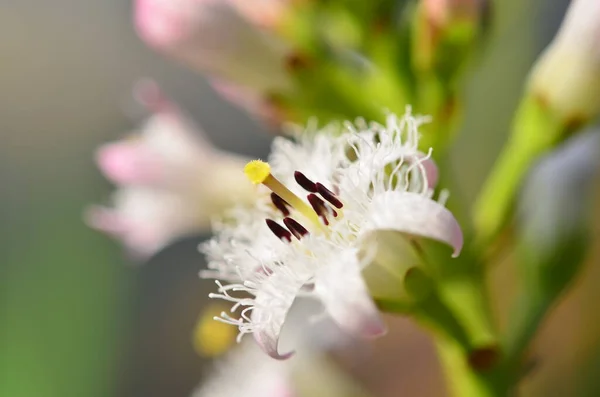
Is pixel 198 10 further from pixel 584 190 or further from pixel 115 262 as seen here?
pixel 115 262

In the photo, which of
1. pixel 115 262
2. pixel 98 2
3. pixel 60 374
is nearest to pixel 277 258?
pixel 60 374

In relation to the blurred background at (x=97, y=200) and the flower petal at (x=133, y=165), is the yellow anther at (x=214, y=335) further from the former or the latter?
the blurred background at (x=97, y=200)

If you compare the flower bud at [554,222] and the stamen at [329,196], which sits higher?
the stamen at [329,196]

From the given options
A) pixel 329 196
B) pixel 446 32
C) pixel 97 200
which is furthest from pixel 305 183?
pixel 97 200

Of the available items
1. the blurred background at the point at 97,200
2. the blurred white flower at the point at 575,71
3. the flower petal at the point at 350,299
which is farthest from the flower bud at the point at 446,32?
the blurred background at the point at 97,200

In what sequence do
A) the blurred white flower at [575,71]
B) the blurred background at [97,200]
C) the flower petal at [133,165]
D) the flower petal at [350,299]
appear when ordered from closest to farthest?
the flower petal at [350,299] < the blurred white flower at [575,71] < the flower petal at [133,165] < the blurred background at [97,200]

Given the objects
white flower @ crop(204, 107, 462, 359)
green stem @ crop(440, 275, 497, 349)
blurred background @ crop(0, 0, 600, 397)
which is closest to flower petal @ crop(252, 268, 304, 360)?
white flower @ crop(204, 107, 462, 359)
